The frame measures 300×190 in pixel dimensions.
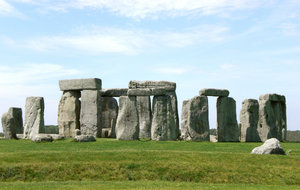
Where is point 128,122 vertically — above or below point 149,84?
A: below

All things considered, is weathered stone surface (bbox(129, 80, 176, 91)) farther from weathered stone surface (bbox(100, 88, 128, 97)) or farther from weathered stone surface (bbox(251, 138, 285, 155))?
weathered stone surface (bbox(251, 138, 285, 155))

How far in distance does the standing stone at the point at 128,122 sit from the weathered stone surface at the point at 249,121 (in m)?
7.74

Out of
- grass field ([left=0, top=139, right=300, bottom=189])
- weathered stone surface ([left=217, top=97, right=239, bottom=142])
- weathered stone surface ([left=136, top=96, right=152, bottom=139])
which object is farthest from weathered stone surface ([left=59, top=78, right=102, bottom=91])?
grass field ([left=0, top=139, right=300, bottom=189])

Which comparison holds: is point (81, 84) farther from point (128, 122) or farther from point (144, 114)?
point (128, 122)

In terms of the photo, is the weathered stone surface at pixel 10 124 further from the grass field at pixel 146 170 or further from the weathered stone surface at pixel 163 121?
the grass field at pixel 146 170

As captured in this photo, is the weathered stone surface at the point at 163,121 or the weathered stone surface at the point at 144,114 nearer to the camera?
the weathered stone surface at the point at 163,121

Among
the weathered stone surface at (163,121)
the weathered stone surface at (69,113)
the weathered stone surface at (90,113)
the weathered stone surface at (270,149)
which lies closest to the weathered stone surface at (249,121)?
the weathered stone surface at (163,121)

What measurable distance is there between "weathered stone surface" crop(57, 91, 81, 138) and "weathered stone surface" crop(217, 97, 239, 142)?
9.24 meters

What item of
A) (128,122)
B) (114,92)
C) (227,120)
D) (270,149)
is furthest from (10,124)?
(270,149)

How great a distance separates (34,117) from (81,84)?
3716 millimetres

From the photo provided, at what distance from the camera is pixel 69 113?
3444 cm

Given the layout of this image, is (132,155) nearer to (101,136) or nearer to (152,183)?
(152,183)

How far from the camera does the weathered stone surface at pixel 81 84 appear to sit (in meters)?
33.2

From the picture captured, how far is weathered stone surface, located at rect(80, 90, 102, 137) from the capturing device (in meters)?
33.0
